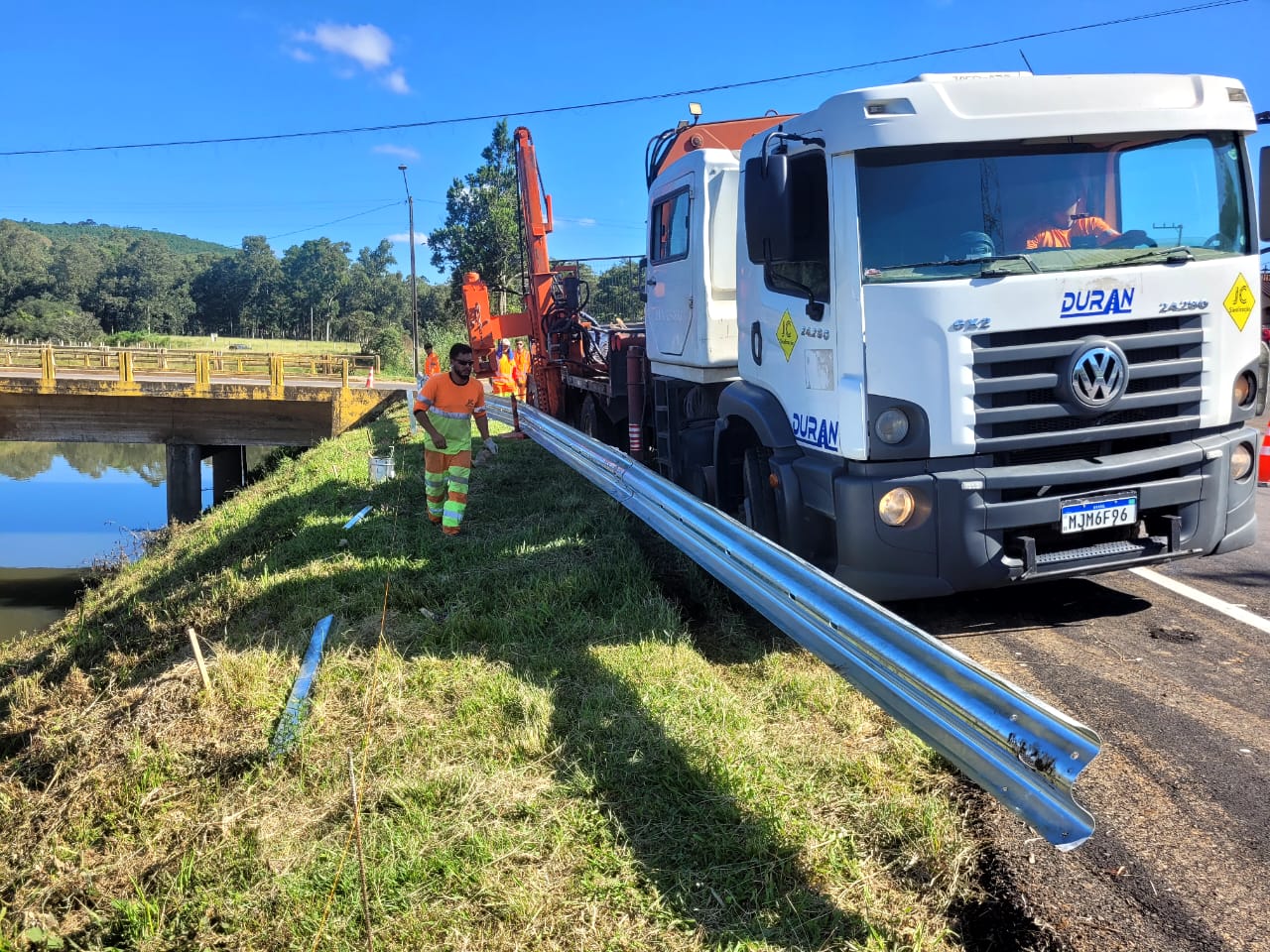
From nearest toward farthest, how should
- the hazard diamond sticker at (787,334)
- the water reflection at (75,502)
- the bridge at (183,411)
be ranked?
the hazard diamond sticker at (787,334) < the bridge at (183,411) < the water reflection at (75,502)

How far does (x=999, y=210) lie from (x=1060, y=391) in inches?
36.9

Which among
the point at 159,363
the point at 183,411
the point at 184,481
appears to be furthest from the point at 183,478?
the point at 159,363

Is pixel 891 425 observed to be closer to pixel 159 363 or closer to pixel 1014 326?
pixel 1014 326

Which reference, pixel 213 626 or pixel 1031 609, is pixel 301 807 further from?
pixel 1031 609

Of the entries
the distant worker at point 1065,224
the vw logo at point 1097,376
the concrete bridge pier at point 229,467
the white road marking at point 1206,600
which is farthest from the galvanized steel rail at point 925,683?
the concrete bridge pier at point 229,467

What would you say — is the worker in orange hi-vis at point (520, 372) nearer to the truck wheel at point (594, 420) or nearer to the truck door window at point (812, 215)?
the truck wheel at point (594, 420)

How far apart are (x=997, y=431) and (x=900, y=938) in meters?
2.45

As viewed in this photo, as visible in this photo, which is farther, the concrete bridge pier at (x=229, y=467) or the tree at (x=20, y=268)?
the tree at (x=20, y=268)

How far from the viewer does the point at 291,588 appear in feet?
20.8

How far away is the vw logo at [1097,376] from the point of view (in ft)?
13.7

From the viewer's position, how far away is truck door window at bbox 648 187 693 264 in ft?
22.6

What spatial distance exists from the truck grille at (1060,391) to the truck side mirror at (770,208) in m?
1.09

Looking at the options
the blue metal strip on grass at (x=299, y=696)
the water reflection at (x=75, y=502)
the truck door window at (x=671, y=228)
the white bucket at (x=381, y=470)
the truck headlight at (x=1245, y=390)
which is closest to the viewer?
the blue metal strip on grass at (x=299, y=696)

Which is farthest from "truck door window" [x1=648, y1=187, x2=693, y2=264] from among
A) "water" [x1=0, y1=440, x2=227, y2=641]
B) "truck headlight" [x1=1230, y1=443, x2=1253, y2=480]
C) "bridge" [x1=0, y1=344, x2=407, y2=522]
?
"bridge" [x1=0, y1=344, x2=407, y2=522]
